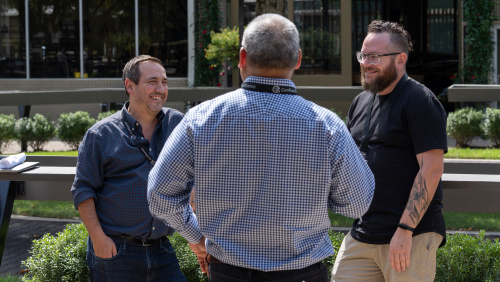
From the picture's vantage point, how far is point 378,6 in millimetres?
21156

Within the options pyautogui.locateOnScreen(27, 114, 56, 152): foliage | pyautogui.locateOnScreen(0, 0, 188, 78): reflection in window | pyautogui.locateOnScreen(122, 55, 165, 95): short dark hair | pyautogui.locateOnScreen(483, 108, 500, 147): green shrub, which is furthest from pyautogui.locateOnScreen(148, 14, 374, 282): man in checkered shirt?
pyautogui.locateOnScreen(0, 0, 188, 78): reflection in window

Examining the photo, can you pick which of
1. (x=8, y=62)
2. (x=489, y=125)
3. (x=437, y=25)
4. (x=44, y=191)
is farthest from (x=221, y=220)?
(x=437, y=25)

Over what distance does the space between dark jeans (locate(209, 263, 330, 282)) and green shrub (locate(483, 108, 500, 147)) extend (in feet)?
34.4

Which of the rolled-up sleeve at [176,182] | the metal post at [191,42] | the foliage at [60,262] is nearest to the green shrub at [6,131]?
the metal post at [191,42]

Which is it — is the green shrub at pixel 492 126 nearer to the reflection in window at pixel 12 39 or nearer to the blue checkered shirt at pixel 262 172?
the blue checkered shirt at pixel 262 172

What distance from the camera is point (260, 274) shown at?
2594mm

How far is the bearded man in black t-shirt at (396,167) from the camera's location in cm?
327

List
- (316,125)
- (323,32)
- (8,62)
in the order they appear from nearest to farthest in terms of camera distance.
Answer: (316,125) → (323,32) → (8,62)

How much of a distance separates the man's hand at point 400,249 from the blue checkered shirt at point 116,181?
1.18m

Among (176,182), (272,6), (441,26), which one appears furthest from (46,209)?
(441,26)

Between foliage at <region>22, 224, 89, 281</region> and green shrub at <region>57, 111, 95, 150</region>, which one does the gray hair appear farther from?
green shrub at <region>57, 111, 95, 150</region>

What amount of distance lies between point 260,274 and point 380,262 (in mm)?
1110

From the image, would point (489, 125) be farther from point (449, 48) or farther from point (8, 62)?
point (8, 62)

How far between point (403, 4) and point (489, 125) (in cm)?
1024
